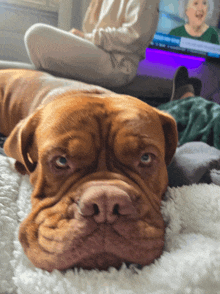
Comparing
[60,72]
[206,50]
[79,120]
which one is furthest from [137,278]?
[206,50]

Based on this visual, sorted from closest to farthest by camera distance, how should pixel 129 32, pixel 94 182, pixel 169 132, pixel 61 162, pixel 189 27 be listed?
pixel 94 182 < pixel 61 162 < pixel 169 132 < pixel 129 32 < pixel 189 27

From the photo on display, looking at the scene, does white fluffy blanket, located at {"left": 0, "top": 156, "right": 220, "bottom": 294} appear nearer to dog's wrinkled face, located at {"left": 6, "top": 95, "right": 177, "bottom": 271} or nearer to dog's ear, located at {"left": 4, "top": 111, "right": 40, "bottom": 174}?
dog's wrinkled face, located at {"left": 6, "top": 95, "right": 177, "bottom": 271}

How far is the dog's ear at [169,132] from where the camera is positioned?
1288mm

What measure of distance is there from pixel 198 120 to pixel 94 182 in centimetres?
136

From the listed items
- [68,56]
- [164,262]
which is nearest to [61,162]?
[164,262]

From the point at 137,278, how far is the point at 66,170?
0.47 meters

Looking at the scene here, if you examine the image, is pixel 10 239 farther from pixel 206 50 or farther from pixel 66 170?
pixel 206 50

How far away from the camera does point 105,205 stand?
2.59 feet

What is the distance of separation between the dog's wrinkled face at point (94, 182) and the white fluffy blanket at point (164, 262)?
41mm

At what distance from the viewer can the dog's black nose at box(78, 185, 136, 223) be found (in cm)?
79

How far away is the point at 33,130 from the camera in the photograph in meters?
1.20

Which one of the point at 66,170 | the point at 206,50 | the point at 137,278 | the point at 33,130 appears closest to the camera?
the point at 137,278

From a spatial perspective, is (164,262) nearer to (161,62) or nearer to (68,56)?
(68,56)

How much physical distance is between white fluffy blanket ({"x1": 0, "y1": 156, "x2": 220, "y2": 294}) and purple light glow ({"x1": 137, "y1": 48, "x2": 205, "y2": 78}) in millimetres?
3733
